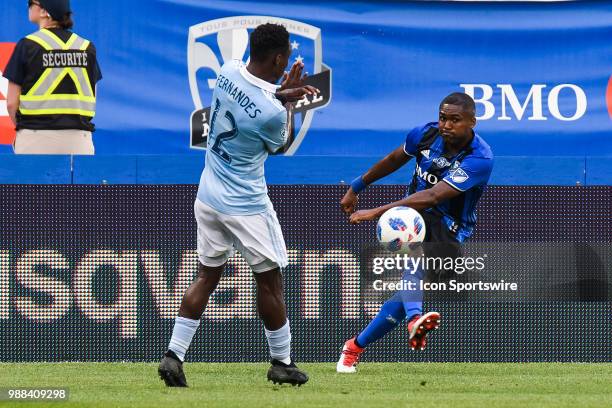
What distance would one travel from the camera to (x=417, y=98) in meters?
13.1

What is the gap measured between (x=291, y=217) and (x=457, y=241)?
4.47 feet

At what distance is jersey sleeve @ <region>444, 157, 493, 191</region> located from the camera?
31.3ft

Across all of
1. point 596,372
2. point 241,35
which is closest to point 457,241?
point 596,372

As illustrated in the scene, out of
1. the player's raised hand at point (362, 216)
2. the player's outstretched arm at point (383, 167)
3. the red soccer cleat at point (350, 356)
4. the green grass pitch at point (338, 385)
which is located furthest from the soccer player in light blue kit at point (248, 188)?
the player's outstretched arm at point (383, 167)

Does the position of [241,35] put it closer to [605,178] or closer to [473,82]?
[473,82]

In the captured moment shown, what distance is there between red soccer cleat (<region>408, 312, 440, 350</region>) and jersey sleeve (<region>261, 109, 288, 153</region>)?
1569 mm

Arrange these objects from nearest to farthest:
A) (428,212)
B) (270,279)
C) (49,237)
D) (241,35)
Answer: (270,279) → (428,212) → (49,237) → (241,35)

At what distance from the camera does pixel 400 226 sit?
9.52 meters

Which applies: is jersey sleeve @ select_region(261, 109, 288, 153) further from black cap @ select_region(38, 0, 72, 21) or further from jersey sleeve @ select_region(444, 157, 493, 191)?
black cap @ select_region(38, 0, 72, 21)

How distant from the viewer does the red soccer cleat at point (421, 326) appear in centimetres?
921

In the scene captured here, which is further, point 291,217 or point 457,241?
point 291,217

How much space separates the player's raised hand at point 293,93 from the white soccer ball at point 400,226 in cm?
148

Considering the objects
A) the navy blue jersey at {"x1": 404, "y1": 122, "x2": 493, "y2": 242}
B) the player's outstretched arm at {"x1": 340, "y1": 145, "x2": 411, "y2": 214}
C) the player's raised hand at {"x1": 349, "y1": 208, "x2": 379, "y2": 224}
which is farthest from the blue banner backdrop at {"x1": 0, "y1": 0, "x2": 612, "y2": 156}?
the player's raised hand at {"x1": 349, "y1": 208, "x2": 379, "y2": 224}

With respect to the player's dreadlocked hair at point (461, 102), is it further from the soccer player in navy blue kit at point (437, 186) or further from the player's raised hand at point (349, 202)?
the player's raised hand at point (349, 202)
